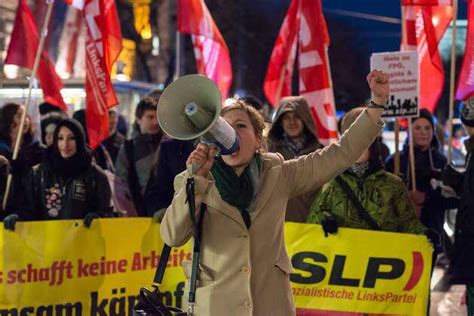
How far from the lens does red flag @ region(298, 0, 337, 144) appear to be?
917 centimetres

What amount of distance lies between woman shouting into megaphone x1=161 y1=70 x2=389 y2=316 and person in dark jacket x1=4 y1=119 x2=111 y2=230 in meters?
2.94

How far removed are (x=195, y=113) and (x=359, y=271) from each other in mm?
2953

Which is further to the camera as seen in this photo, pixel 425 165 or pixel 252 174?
pixel 425 165

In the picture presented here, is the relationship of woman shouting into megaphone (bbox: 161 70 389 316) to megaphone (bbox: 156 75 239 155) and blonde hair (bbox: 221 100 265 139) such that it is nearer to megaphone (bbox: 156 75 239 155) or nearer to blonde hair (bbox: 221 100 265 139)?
blonde hair (bbox: 221 100 265 139)

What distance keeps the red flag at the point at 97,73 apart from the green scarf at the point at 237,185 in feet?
14.8

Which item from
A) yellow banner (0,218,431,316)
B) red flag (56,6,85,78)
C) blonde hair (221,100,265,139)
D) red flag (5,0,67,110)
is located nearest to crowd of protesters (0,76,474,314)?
blonde hair (221,100,265,139)

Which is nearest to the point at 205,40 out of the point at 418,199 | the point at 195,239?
the point at 418,199

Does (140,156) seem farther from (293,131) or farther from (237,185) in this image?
(237,185)

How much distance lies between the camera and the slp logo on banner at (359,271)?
257 inches

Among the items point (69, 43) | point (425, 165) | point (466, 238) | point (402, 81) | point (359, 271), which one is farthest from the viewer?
point (69, 43)

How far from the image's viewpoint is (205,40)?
10281mm

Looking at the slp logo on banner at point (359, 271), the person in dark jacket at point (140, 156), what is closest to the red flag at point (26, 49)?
the person in dark jacket at point (140, 156)

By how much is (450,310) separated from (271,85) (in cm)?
348

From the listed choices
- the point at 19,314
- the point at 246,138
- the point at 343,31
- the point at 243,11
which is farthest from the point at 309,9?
the point at 343,31
